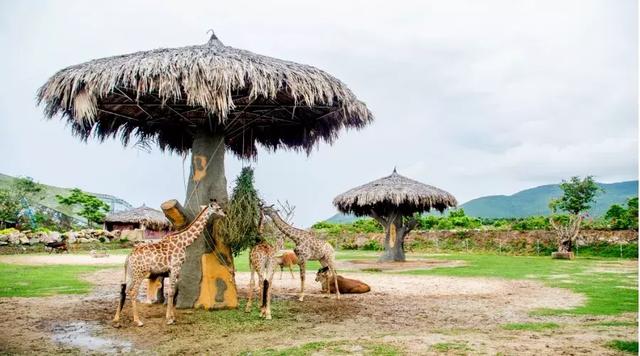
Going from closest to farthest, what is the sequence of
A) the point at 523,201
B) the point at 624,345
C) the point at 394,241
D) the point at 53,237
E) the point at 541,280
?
the point at 624,345 < the point at 541,280 < the point at 394,241 < the point at 53,237 < the point at 523,201

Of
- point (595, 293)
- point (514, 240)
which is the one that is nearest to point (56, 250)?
point (514, 240)

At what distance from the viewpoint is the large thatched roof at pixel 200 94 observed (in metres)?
6.79

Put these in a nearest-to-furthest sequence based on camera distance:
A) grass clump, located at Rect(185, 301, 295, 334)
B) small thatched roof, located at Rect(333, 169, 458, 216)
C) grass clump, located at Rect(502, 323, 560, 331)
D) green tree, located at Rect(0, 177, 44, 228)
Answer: grass clump, located at Rect(502, 323, 560, 331)
grass clump, located at Rect(185, 301, 295, 334)
small thatched roof, located at Rect(333, 169, 458, 216)
green tree, located at Rect(0, 177, 44, 228)

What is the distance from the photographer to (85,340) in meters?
5.65

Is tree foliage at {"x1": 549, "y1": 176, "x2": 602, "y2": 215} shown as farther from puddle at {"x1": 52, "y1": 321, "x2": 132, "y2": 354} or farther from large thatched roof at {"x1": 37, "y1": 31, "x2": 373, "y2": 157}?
puddle at {"x1": 52, "y1": 321, "x2": 132, "y2": 354}

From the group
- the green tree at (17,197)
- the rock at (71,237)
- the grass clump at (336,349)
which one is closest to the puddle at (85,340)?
the grass clump at (336,349)

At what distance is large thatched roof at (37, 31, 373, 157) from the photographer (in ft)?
22.3

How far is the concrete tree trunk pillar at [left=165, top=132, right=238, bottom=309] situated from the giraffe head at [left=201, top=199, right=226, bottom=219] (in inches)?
17.0

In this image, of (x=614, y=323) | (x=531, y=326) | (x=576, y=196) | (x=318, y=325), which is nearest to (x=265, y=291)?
(x=318, y=325)

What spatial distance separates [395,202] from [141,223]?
2396 cm

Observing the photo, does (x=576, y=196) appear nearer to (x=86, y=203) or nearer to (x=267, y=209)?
(x=267, y=209)

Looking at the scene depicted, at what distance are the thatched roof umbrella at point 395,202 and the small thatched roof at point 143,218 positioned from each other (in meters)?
19.5

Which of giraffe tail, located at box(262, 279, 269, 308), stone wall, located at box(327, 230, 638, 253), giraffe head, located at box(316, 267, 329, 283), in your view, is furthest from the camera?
stone wall, located at box(327, 230, 638, 253)

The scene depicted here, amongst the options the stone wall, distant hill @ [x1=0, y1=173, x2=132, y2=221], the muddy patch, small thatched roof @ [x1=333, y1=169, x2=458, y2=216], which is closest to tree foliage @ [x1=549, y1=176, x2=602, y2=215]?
the stone wall
